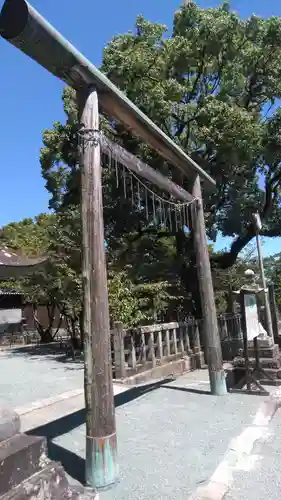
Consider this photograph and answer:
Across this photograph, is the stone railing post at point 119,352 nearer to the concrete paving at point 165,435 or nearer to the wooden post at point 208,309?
the concrete paving at point 165,435

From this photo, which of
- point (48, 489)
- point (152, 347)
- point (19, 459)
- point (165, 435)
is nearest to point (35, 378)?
point (152, 347)

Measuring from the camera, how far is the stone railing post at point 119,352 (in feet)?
24.6


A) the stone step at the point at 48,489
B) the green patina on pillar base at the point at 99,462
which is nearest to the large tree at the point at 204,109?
the green patina on pillar base at the point at 99,462

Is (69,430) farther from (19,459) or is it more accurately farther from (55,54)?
(55,54)

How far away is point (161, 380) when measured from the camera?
8.24m

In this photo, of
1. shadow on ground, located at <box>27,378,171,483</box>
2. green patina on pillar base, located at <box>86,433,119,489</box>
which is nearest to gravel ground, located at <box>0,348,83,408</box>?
shadow on ground, located at <box>27,378,171,483</box>

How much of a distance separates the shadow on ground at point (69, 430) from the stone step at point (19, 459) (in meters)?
1.20

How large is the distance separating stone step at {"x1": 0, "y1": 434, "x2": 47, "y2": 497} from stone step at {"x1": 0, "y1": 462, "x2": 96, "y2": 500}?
34mm

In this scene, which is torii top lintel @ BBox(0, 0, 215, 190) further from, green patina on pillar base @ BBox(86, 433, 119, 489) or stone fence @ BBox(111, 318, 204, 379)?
stone fence @ BBox(111, 318, 204, 379)

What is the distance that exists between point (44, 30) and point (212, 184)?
204 inches

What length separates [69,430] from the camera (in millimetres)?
4879

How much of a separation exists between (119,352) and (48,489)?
5.05 metres

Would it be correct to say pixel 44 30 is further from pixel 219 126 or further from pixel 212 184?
pixel 219 126

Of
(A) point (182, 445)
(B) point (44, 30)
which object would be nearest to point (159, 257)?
(A) point (182, 445)
